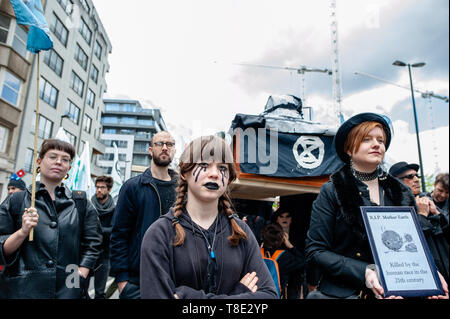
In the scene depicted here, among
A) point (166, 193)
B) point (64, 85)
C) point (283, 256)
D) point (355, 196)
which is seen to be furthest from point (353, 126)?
point (64, 85)

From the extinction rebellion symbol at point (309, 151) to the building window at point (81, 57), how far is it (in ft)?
99.0

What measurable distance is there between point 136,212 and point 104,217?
3.26m


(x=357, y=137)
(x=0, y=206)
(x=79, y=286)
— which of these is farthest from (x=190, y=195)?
(x=0, y=206)

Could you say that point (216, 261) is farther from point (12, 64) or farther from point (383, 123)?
point (12, 64)

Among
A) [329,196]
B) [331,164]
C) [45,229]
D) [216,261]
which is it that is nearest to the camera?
[216,261]

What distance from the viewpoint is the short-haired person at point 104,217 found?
5457 millimetres

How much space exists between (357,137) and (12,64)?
2395cm

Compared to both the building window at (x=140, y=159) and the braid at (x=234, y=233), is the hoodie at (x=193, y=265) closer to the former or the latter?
the braid at (x=234, y=233)

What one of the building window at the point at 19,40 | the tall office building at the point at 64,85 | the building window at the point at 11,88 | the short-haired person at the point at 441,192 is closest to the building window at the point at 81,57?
the tall office building at the point at 64,85

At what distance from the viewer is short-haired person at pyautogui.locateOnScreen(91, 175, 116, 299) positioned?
215 inches

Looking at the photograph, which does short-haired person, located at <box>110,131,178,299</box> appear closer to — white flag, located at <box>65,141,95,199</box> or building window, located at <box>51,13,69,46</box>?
white flag, located at <box>65,141,95,199</box>

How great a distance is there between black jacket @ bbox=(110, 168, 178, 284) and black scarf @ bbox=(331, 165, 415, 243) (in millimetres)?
1843

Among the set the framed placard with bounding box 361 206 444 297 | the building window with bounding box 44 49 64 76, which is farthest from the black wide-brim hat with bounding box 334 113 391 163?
the building window with bounding box 44 49 64 76
